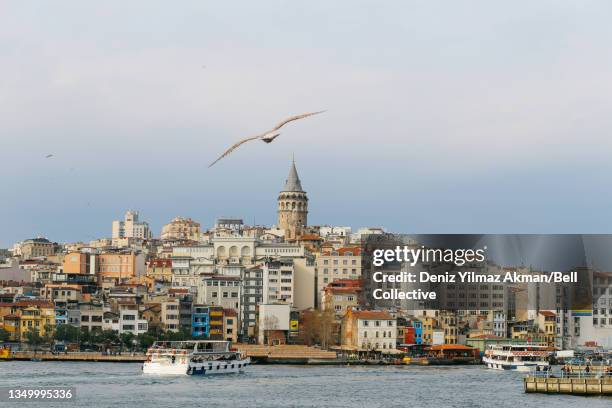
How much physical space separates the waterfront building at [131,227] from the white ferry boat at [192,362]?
259 feet

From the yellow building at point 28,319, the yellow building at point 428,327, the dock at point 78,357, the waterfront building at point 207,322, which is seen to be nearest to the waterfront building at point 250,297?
the waterfront building at point 207,322

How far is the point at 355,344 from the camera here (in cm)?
5406

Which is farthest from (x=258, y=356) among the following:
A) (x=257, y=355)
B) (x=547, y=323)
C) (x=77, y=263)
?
(x=77, y=263)

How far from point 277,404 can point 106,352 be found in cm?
2275

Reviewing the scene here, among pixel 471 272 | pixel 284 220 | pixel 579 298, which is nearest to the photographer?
pixel 471 272

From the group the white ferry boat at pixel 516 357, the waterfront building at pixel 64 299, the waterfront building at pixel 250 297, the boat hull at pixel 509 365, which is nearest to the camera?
the boat hull at pixel 509 365

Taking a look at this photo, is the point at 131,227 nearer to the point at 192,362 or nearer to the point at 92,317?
the point at 92,317

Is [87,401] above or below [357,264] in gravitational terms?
below

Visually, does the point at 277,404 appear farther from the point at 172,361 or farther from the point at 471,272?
the point at 471,272

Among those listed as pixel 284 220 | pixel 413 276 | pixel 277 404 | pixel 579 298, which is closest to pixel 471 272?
pixel 413 276

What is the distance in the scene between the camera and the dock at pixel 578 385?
3097 cm

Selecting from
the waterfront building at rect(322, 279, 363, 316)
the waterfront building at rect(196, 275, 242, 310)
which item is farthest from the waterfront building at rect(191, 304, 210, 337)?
the waterfront building at rect(322, 279, 363, 316)

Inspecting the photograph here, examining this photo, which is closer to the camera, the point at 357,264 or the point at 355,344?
the point at 355,344

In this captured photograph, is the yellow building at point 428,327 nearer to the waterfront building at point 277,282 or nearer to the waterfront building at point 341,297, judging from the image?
the waterfront building at point 341,297
